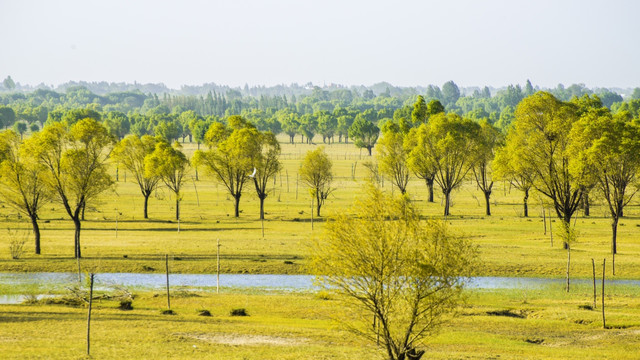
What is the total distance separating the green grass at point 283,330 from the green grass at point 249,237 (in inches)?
229

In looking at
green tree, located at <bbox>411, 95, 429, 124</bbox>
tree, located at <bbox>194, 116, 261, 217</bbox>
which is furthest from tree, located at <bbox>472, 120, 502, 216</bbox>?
tree, located at <bbox>194, 116, 261, 217</bbox>

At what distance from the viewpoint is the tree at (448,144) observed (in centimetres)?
10812

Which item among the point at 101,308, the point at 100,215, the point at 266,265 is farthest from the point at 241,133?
the point at 101,308

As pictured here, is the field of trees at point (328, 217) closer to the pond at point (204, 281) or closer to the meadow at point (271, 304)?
the meadow at point (271, 304)

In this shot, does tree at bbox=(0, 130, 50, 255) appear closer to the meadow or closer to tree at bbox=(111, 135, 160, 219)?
the meadow

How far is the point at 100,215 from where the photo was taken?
105 m

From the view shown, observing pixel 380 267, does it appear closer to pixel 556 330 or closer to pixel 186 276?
pixel 556 330

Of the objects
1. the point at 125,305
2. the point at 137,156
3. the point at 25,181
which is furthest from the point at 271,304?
the point at 137,156

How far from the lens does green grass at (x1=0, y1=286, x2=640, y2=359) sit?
39.0 m

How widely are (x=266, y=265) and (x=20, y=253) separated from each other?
2585 cm

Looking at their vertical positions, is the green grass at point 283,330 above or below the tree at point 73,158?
below

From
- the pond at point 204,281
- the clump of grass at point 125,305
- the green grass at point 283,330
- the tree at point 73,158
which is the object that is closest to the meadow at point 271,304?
the green grass at point 283,330

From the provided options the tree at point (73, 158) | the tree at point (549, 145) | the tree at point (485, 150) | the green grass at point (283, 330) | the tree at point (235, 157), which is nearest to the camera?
the green grass at point (283, 330)

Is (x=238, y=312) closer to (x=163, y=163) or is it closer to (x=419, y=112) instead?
(x=163, y=163)
